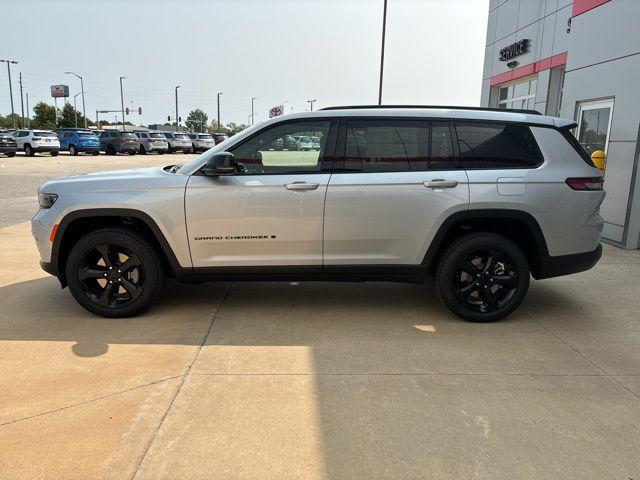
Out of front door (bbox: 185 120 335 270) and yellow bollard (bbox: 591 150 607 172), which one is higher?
yellow bollard (bbox: 591 150 607 172)

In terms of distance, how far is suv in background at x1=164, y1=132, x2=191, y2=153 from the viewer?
39.4 metres

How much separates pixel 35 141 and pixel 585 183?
33541mm

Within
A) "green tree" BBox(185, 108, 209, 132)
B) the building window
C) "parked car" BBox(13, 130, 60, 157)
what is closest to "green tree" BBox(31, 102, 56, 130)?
"green tree" BBox(185, 108, 209, 132)

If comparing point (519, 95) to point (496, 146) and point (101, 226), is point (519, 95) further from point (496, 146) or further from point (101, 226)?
point (101, 226)

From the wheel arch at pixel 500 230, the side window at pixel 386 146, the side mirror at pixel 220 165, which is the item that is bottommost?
the wheel arch at pixel 500 230

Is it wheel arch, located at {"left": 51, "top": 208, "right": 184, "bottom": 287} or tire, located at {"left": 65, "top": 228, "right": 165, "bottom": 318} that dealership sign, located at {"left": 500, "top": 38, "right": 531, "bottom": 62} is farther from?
tire, located at {"left": 65, "top": 228, "right": 165, "bottom": 318}

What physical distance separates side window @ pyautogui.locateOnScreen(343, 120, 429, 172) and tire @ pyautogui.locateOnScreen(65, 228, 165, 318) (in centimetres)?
192

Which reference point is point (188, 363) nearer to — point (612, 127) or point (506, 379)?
point (506, 379)

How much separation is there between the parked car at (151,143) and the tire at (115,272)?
110 feet

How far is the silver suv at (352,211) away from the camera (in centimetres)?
427

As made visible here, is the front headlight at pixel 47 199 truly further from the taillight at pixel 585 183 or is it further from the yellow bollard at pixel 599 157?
the yellow bollard at pixel 599 157

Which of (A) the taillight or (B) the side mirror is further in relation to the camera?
(A) the taillight

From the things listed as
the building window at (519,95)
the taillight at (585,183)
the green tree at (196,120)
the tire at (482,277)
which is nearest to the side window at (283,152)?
the tire at (482,277)

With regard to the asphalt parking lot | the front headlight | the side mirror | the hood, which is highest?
the side mirror
